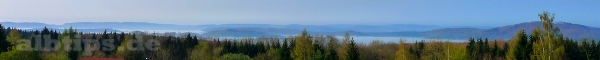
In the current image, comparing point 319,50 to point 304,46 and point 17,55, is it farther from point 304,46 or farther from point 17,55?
point 17,55

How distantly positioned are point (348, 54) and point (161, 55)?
14.2 metres

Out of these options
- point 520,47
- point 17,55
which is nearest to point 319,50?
point 520,47

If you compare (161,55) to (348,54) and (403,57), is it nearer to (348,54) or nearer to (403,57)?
(348,54)

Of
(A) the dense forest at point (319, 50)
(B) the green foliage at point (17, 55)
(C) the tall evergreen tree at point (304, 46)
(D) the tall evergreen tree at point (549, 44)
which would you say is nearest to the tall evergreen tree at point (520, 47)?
(A) the dense forest at point (319, 50)

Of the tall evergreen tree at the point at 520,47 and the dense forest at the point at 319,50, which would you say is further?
the tall evergreen tree at the point at 520,47

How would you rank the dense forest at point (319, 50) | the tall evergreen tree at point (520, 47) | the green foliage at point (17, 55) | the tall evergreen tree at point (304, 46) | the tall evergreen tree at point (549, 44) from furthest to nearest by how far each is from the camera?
the tall evergreen tree at point (304, 46) → the tall evergreen tree at point (520, 47) → the green foliage at point (17, 55) → the dense forest at point (319, 50) → the tall evergreen tree at point (549, 44)

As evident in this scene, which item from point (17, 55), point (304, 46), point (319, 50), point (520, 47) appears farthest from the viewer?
point (319, 50)

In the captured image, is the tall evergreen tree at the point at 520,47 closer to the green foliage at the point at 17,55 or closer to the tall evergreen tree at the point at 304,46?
the tall evergreen tree at the point at 304,46

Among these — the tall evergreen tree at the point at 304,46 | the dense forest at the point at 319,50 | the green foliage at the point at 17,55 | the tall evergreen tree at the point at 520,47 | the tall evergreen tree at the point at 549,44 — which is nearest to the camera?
the tall evergreen tree at the point at 549,44

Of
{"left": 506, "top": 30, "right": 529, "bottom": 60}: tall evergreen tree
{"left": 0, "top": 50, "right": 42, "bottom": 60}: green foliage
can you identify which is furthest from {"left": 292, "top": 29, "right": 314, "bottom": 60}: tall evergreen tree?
{"left": 0, "top": 50, "right": 42, "bottom": 60}: green foliage

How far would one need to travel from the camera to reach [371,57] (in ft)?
135

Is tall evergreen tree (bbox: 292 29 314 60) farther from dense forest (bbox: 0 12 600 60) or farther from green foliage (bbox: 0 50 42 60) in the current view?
green foliage (bbox: 0 50 42 60)

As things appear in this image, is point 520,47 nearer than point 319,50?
Yes

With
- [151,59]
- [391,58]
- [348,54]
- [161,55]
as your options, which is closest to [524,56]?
[348,54]
